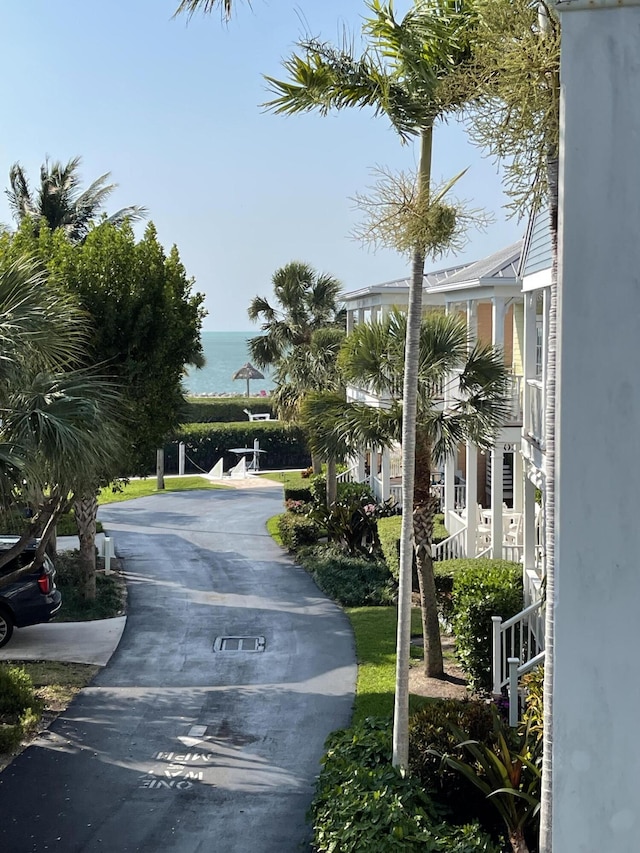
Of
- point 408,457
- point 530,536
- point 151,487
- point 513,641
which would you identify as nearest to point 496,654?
point 513,641

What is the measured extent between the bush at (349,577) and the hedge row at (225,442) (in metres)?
19.7

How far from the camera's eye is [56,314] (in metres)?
10.0

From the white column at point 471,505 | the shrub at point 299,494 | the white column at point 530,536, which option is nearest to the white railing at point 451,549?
the white column at point 471,505

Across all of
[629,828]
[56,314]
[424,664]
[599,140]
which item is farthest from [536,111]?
[424,664]

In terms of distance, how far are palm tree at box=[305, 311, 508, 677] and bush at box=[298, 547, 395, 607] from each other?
496cm

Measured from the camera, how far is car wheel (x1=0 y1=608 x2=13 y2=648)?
14508 mm

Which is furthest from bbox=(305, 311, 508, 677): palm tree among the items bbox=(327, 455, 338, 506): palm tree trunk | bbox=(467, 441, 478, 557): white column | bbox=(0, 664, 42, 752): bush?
bbox=(327, 455, 338, 506): palm tree trunk

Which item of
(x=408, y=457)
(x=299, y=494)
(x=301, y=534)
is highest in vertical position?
(x=408, y=457)

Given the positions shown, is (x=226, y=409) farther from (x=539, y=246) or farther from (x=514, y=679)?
(x=514, y=679)

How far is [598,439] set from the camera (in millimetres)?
4594

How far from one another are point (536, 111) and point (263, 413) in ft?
140

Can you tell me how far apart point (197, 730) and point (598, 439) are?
755cm

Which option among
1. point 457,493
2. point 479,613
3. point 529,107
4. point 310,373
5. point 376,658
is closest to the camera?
point 529,107

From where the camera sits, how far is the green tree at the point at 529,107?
5.29 meters
